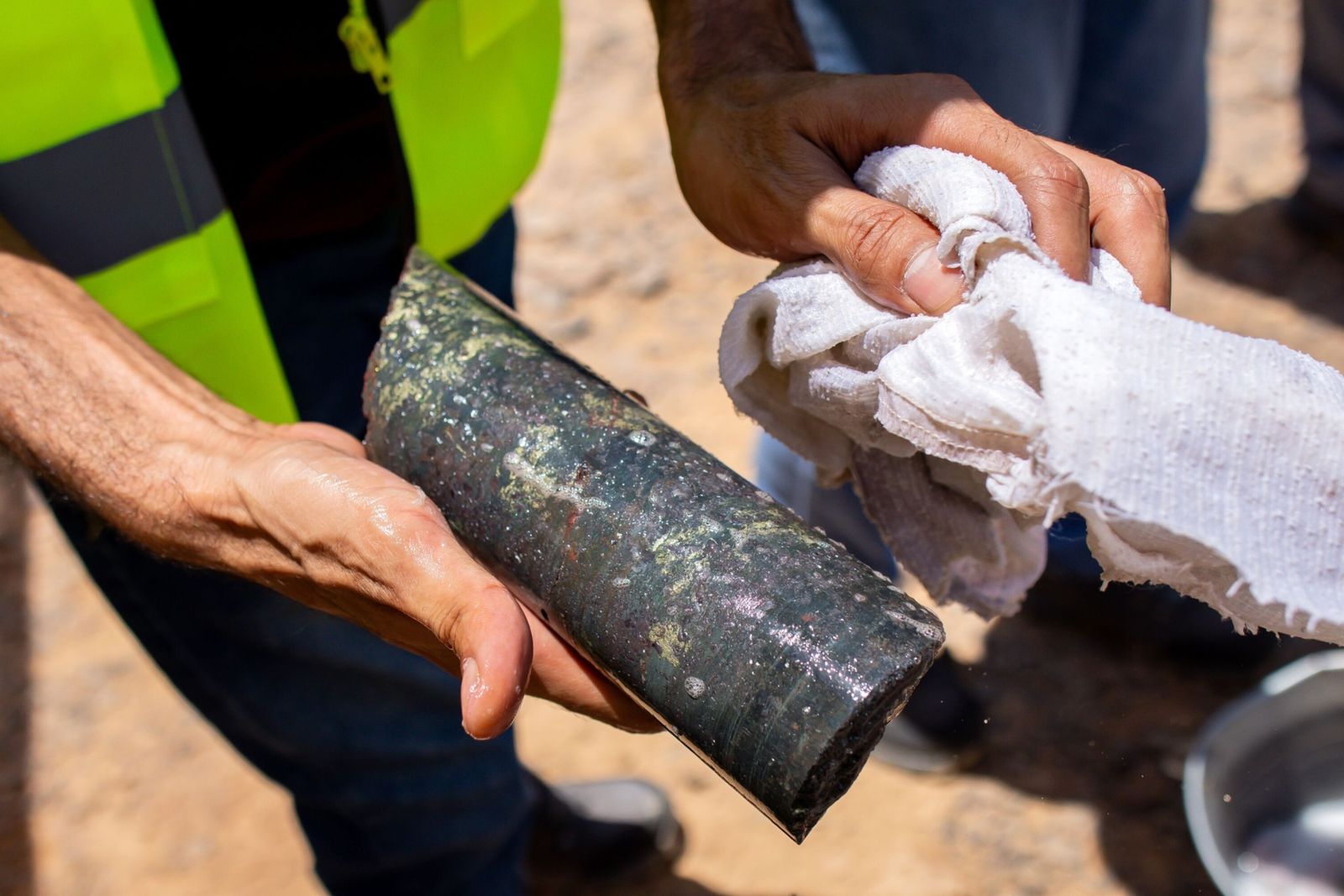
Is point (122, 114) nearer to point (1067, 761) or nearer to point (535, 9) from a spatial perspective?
point (535, 9)

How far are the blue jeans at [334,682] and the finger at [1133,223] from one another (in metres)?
1.14

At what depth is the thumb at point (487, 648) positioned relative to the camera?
3.62 ft

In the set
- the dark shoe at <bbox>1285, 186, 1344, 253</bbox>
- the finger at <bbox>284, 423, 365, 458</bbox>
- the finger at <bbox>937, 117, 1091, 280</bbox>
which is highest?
the finger at <bbox>937, 117, 1091, 280</bbox>

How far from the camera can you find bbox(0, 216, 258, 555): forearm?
1.39m

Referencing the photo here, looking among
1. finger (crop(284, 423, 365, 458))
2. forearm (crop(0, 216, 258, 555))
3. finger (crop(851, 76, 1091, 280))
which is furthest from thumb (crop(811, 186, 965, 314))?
forearm (crop(0, 216, 258, 555))

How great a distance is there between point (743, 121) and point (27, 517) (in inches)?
116

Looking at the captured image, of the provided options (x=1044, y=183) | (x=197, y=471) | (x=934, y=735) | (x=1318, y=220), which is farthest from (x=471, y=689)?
(x=1318, y=220)

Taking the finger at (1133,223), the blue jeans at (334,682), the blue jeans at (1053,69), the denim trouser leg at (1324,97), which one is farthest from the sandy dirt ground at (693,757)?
the finger at (1133,223)

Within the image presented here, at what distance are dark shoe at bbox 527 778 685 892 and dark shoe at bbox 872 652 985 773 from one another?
0.56 m

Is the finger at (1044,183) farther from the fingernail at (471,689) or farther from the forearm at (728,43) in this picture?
the fingernail at (471,689)

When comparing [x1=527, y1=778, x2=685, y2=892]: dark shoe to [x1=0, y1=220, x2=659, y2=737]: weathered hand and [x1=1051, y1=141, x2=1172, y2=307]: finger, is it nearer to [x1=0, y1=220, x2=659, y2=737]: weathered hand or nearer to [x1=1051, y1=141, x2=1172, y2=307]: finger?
[x1=0, y1=220, x2=659, y2=737]: weathered hand

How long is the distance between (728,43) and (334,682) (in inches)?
49.6

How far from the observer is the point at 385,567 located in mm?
1214

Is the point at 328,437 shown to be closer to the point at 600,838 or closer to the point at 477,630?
the point at 477,630
